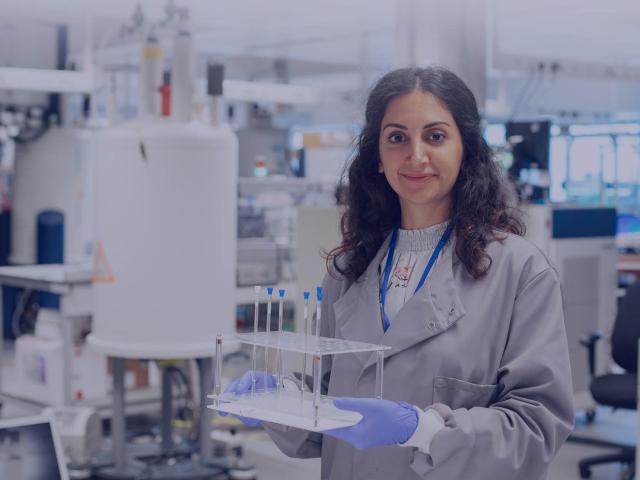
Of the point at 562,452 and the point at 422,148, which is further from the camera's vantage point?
the point at 562,452

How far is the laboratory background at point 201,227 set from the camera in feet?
12.6

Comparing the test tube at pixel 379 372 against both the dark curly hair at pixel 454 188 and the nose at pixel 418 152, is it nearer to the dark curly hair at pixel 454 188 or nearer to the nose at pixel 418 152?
the dark curly hair at pixel 454 188

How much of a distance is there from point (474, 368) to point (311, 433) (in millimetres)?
342

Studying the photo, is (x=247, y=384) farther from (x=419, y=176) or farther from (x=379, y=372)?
(x=419, y=176)

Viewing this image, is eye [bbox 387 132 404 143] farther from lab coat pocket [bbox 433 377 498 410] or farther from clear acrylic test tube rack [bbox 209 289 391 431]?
lab coat pocket [bbox 433 377 498 410]

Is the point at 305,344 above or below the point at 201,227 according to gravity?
below

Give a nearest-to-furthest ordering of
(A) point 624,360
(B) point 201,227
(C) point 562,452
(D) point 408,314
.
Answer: (D) point 408,314
(B) point 201,227
(A) point 624,360
(C) point 562,452

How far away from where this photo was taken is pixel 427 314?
144 cm

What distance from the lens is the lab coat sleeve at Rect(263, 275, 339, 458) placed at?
158 centimetres

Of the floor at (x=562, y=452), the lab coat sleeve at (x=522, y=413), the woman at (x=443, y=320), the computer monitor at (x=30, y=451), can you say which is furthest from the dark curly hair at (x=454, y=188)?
the floor at (x=562, y=452)

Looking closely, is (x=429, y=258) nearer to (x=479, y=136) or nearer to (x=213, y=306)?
(x=479, y=136)

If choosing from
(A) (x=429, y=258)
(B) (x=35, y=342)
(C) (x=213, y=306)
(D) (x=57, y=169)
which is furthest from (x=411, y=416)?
(D) (x=57, y=169)

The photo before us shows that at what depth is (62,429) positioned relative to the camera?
4.39 metres

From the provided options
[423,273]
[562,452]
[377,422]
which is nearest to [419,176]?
[423,273]
